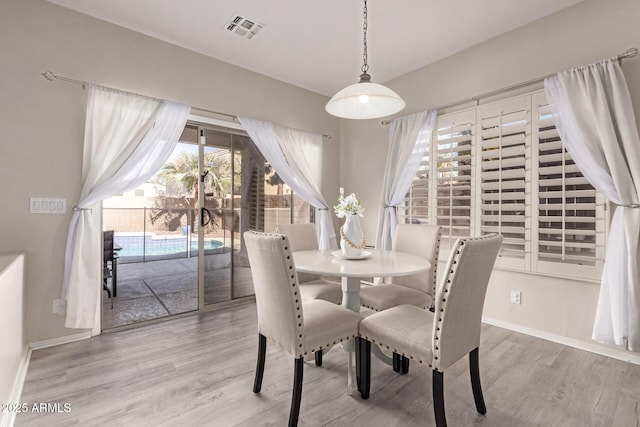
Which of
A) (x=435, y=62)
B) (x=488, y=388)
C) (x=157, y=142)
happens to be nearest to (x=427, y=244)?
(x=488, y=388)

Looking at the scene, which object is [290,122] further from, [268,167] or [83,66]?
[83,66]

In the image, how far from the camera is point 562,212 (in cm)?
248

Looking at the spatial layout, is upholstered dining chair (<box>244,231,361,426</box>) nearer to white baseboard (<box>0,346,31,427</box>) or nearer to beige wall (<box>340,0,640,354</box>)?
white baseboard (<box>0,346,31,427</box>)

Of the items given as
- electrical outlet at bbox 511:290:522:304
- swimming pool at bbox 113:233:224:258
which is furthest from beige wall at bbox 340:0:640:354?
swimming pool at bbox 113:233:224:258

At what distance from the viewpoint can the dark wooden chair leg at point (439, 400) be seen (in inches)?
54.4

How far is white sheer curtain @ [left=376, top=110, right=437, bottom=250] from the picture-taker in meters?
3.46

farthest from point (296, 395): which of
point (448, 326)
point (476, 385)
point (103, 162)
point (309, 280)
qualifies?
point (103, 162)

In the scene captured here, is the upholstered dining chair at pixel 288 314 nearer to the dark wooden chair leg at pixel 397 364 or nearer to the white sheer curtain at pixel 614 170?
the dark wooden chair leg at pixel 397 364

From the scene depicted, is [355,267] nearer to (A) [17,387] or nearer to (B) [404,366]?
(B) [404,366]

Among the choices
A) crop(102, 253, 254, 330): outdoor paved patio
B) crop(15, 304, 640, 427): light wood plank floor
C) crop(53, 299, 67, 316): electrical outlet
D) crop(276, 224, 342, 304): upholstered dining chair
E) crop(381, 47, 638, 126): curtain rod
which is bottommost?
crop(15, 304, 640, 427): light wood plank floor

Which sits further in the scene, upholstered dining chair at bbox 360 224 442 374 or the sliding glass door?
the sliding glass door

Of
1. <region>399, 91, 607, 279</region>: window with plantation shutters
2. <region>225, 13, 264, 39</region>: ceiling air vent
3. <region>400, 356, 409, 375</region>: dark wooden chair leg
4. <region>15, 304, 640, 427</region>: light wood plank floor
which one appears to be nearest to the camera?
<region>15, 304, 640, 427</region>: light wood plank floor

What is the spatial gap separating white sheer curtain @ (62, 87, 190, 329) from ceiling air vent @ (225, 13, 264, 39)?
3.06ft

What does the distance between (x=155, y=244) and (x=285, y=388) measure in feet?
9.36
